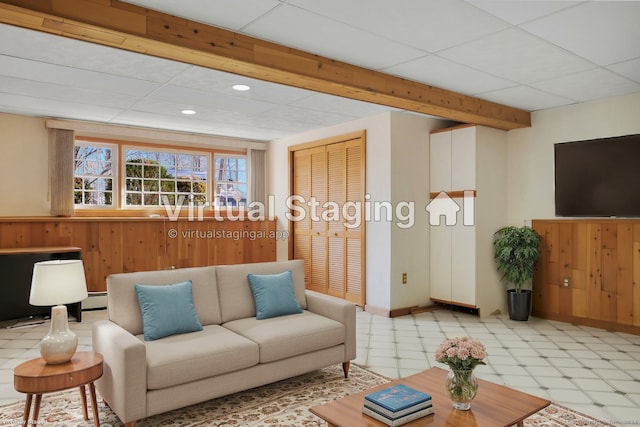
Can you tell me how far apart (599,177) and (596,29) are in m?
2.41

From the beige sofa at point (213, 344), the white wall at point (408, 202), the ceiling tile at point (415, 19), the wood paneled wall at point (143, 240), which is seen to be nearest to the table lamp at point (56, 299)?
the beige sofa at point (213, 344)

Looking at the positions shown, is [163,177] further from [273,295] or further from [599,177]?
[599,177]

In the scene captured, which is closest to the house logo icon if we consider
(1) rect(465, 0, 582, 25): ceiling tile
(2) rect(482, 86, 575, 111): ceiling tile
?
(2) rect(482, 86, 575, 111): ceiling tile

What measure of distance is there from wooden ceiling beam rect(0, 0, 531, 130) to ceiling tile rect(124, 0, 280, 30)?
7 cm

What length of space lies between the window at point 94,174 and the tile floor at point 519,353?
1626 mm

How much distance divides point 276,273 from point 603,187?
3717mm

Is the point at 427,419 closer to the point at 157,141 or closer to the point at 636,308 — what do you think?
the point at 636,308

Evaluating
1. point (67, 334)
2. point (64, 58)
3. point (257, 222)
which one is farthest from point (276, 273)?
point (257, 222)

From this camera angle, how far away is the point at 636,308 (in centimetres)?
472

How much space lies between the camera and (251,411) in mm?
2906

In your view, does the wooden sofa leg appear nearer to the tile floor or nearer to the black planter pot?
the tile floor

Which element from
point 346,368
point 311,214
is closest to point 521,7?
A: point 346,368

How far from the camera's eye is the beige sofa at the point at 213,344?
255 centimetres

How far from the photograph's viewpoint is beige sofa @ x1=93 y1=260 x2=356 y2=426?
255 cm
